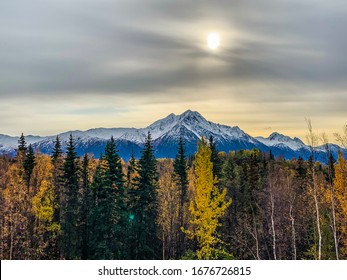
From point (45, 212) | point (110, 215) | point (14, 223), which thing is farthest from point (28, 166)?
point (14, 223)

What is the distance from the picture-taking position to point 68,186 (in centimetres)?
5131

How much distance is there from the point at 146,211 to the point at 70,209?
9654 mm

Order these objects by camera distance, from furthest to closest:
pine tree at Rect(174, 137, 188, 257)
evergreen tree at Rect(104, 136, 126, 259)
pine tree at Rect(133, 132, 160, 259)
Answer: pine tree at Rect(174, 137, 188, 257), pine tree at Rect(133, 132, 160, 259), evergreen tree at Rect(104, 136, 126, 259)

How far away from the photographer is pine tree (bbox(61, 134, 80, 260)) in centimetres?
4991

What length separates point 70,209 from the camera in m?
50.7

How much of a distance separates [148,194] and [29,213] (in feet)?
46.1

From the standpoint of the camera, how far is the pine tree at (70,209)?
Result: 49906mm

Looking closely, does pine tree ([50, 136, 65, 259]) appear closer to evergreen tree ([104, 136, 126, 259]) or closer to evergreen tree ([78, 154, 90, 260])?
evergreen tree ([78, 154, 90, 260])

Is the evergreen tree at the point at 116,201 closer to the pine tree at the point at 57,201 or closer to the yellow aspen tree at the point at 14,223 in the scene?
the pine tree at the point at 57,201

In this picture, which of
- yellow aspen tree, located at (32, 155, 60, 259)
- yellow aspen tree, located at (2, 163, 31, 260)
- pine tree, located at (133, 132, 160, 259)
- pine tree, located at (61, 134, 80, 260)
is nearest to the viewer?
yellow aspen tree, located at (2, 163, 31, 260)

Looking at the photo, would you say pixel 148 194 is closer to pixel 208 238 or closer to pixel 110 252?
pixel 110 252

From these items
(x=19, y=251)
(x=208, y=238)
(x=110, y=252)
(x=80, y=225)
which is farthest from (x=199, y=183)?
(x=80, y=225)

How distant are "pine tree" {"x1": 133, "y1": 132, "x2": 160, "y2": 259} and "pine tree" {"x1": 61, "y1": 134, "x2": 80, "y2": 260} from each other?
7852 millimetres

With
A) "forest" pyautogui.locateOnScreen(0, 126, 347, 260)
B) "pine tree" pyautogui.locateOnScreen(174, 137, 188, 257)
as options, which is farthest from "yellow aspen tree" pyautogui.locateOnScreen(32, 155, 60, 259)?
"pine tree" pyautogui.locateOnScreen(174, 137, 188, 257)
